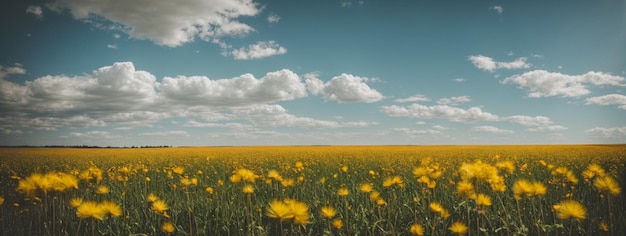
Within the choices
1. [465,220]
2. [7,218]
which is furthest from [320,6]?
[7,218]

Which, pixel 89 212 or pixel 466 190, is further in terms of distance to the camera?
pixel 466 190

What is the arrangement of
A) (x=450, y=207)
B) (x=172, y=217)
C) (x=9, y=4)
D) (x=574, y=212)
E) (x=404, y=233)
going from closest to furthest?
(x=574, y=212), (x=9, y=4), (x=404, y=233), (x=172, y=217), (x=450, y=207)

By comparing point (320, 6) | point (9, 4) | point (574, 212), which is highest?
point (320, 6)

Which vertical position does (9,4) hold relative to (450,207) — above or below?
above

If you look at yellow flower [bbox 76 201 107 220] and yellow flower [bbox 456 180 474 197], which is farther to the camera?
yellow flower [bbox 456 180 474 197]

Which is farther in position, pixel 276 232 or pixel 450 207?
pixel 450 207

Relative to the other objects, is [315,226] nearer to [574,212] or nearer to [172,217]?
[172,217]

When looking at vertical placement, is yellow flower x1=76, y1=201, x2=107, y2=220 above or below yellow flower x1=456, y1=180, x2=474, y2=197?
below

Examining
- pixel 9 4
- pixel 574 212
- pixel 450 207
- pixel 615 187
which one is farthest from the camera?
pixel 450 207

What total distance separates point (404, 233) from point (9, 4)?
11.1 ft

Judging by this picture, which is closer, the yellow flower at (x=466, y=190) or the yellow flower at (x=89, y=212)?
the yellow flower at (x=89, y=212)

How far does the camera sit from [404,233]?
9.16 ft

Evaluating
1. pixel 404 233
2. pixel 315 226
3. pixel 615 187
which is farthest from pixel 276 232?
pixel 615 187

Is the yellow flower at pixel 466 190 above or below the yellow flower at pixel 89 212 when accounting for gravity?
above
